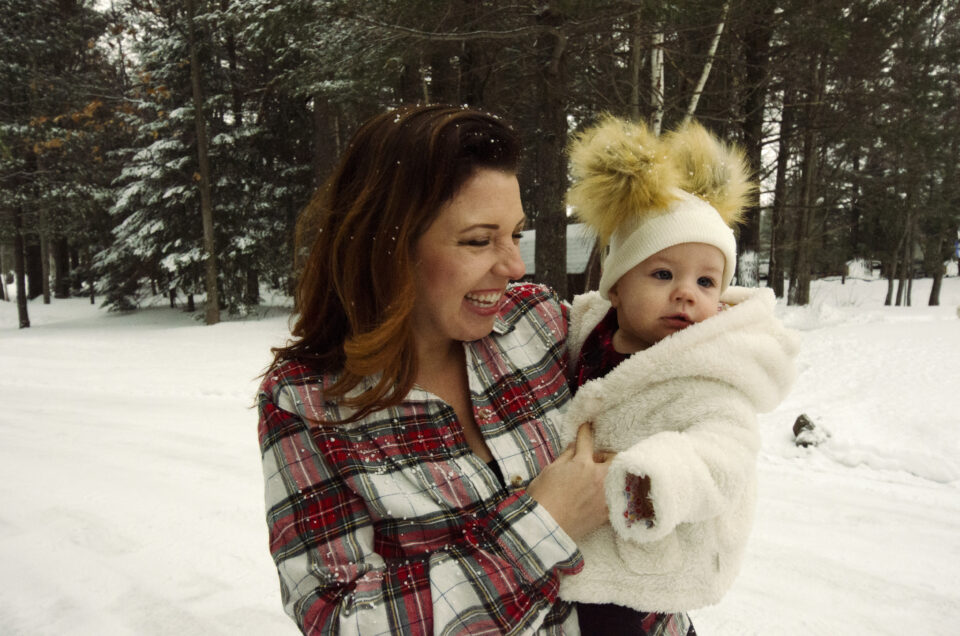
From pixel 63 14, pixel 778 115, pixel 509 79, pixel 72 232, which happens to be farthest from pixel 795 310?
pixel 72 232

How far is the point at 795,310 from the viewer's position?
13.3 m

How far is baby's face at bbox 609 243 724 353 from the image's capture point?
1636 millimetres

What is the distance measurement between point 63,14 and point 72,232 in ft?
25.3

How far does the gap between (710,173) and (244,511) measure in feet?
13.2

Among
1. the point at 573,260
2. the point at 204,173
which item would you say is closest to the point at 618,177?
the point at 573,260

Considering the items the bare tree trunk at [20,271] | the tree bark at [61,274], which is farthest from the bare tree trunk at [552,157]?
the tree bark at [61,274]

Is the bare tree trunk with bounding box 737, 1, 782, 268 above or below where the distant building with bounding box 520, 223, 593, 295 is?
above

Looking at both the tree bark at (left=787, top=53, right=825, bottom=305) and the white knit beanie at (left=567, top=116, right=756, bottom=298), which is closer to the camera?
the white knit beanie at (left=567, top=116, right=756, bottom=298)

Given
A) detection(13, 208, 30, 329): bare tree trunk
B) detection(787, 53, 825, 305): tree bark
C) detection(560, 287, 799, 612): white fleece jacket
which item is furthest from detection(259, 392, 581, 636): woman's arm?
detection(13, 208, 30, 329): bare tree trunk

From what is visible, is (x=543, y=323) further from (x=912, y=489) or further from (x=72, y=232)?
(x=72, y=232)

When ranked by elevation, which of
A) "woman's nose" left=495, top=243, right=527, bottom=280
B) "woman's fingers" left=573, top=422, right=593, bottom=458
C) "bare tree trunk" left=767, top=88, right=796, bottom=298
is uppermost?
"bare tree trunk" left=767, top=88, right=796, bottom=298

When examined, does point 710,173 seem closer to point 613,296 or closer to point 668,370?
point 613,296

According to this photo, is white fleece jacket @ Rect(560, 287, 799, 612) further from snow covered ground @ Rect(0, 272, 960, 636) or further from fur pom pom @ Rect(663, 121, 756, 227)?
snow covered ground @ Rect(0, 272, 960, 636)

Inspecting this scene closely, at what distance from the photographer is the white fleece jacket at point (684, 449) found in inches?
49.5
